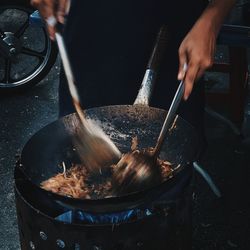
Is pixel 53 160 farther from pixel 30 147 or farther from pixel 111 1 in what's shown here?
pixel 111 1

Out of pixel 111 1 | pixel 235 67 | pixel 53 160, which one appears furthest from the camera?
pixel 235 67

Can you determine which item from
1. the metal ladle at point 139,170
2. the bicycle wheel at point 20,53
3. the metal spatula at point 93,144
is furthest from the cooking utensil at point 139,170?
the bicycle wheel at point 20,53

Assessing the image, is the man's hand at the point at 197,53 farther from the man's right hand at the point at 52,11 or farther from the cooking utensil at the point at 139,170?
the man's right hand at the point at 52,11

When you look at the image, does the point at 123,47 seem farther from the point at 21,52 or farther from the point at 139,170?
the point at 21,52

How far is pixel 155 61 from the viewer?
102 inches

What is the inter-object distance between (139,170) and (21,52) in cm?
307

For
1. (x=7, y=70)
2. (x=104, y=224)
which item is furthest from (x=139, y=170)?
(x=7, y=70)

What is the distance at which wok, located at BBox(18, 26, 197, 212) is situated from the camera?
7.77 ft

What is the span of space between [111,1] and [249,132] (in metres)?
1.94

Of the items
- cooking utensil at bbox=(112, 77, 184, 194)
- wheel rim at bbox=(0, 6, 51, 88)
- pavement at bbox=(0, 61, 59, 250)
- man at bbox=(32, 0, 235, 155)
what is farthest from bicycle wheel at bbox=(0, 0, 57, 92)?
cooking utensil at bbox=(112, 77, 184, 194)

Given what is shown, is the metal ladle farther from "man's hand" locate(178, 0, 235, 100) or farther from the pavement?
the pavement

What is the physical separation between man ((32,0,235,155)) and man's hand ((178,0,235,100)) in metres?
0.39

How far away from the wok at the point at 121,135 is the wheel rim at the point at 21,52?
239 centimetres

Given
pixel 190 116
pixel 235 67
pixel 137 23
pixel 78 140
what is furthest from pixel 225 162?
pixel 78 140
